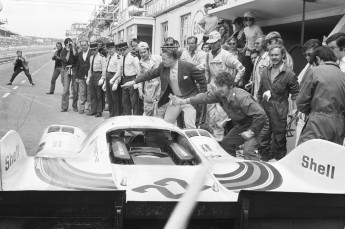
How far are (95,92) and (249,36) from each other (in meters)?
4.70

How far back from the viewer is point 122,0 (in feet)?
121

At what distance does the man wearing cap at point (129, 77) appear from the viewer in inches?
402

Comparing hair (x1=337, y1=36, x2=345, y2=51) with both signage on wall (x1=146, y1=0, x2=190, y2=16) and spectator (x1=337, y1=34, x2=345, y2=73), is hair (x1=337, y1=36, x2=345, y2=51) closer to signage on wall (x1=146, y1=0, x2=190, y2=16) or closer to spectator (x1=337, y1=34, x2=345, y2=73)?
spectator (x1=337, y1=34, x2=345, y2=73)

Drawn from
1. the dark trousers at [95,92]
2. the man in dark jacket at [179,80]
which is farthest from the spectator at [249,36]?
the dark trousers at [95,92]

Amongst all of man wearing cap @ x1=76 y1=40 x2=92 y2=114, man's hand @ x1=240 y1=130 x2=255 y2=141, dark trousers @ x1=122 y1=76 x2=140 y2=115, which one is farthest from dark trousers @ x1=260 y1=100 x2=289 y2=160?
man wearing cap @ x1=76 y1=40 x2=92 y2=114

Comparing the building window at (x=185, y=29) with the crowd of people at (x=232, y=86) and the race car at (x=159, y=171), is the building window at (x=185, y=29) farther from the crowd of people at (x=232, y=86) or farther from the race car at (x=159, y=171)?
the race car at (x=159, y=171)

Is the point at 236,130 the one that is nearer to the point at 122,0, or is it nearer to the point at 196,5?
the point at 196,5

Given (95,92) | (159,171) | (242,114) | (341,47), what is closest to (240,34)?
(341,47)

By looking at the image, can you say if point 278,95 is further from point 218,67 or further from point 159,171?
point 159,171

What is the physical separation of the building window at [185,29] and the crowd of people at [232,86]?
437 cm

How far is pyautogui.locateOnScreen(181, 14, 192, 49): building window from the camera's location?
17008 millimetres

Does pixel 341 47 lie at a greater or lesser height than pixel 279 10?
lesser

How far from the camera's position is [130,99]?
10.5 m

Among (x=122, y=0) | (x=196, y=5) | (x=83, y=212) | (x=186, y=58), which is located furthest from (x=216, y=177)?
(x=122, y=0)
